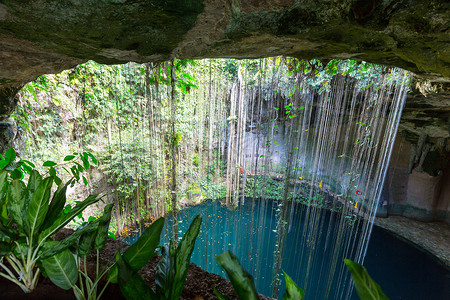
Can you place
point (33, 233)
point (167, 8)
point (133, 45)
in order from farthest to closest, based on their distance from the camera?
point (133, 45), point (167, 8), point (33, 233)

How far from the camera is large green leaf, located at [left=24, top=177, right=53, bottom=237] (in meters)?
0.45

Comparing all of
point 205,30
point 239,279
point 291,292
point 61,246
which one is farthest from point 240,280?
point 205,30

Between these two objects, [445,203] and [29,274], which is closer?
[29,274]

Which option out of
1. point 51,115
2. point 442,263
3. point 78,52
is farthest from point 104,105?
point 442,263

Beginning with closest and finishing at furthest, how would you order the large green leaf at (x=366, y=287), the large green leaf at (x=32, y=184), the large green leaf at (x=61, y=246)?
the large green leaf at (x=366, y=287)
the large green leaf at (x=61, y=246)
the large green leaf at (x=32, y=184)

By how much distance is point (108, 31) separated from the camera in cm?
67

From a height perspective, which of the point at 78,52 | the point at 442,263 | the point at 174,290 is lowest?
the point at 442,263

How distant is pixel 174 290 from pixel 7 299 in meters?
0.38

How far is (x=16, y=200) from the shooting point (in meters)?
0.49

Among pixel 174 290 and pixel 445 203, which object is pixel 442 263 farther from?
pixel 174 290

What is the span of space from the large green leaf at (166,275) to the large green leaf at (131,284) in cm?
3

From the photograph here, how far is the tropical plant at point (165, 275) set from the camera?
0.30 metres

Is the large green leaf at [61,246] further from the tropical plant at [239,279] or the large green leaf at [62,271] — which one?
the tropical plant at [239,279]

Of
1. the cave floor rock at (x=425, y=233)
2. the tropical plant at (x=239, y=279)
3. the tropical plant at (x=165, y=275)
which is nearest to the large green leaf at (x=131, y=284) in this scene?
the tropical plant at (x=165, y=275)
